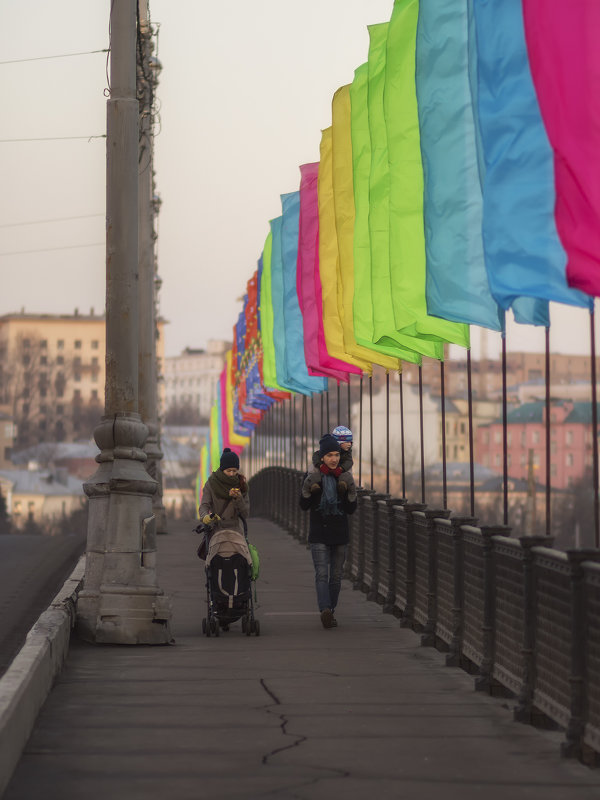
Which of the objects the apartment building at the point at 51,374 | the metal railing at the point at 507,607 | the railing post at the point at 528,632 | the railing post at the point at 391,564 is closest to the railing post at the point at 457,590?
the metal railing at the point at 507,607

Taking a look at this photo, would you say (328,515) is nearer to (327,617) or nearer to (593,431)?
(327,617)

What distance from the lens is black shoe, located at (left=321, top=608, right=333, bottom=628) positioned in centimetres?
1537

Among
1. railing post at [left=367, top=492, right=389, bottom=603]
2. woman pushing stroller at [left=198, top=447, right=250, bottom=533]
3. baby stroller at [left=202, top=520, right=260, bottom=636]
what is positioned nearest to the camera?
baby stroller at [left=202, top=520, right=260, bottom=636]

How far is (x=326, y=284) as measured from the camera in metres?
25.3

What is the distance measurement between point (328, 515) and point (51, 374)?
564 feet

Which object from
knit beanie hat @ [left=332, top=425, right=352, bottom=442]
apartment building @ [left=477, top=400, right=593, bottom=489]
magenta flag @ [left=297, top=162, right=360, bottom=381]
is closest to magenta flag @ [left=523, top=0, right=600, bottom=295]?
knit beanie hat @ [left=332, top=425, right=352, bottom=442]

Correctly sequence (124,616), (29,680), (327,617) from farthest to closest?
1. (327,617)
2. (124,616)
3. (29,680)

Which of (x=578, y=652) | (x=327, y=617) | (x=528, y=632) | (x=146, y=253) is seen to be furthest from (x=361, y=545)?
(x=578, y=652)

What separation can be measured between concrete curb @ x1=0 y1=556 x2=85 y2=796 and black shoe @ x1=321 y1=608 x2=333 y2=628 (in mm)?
2947

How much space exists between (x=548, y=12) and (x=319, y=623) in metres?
6.43

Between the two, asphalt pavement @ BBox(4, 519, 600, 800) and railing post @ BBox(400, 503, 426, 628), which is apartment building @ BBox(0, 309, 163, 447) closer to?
railing post @ BBox(400, 503, 426, 628)

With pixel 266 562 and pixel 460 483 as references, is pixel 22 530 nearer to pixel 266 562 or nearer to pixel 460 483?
pixel 460 483

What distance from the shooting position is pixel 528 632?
9555 mm

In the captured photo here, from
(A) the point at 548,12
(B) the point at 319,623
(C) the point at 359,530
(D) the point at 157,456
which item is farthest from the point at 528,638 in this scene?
(D) the point at 157,456
